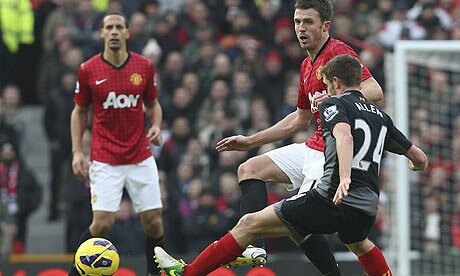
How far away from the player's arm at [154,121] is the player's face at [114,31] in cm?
67

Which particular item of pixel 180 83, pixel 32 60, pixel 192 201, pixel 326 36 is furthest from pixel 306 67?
pixel 32 60

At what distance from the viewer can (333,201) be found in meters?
8.12

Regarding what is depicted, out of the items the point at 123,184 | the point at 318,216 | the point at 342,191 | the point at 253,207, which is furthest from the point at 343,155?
the point at 123,184

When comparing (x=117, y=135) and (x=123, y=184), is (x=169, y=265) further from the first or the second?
(x=117, y=135)

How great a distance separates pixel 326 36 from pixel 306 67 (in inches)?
12.7

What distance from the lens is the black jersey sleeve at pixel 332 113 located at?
812cm

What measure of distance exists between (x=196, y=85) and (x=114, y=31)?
577 centimetres

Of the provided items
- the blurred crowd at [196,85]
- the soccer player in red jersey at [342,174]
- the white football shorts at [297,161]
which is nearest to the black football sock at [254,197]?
the white football shorts at [297,161]

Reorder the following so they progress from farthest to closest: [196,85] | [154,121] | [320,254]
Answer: [196,85] → [154,121] → [320,254]

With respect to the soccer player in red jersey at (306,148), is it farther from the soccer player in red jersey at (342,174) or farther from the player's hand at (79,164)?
the player's hand at (79,164)

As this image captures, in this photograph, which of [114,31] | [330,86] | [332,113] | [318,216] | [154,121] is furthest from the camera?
A: [154,121]

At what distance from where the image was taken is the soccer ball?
899 centimetres

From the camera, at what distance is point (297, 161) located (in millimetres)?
9180

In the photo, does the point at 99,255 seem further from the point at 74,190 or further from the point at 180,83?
the point at 180,83
